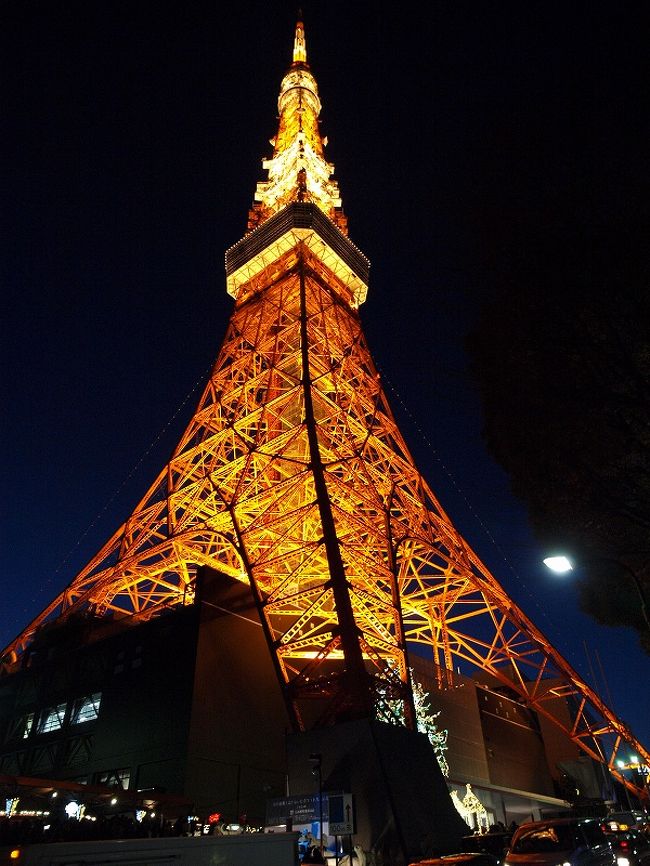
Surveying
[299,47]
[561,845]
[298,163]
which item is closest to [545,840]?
[561,845]

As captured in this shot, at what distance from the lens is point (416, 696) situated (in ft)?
68.2

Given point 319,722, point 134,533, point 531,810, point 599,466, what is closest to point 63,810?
point 319,722

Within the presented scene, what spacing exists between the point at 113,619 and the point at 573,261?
20.1m

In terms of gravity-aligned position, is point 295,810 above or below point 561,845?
above

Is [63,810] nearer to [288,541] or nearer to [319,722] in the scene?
[319,722]

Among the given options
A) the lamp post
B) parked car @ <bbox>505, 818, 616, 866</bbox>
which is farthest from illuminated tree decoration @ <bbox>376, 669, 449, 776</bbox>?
parked car @ <bbox>505, 818, 616, 866</bbox>

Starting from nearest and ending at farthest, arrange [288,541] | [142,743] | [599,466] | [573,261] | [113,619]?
[573,261]
[599,466]
[142,743]
[288,541]
[113,619]

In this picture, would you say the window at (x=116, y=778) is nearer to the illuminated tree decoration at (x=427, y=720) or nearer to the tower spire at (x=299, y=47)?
the illuminated tree decoration at (x=427, y=720)

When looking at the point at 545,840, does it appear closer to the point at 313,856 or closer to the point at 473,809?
the point at 313,856

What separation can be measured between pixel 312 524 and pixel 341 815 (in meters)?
13.3

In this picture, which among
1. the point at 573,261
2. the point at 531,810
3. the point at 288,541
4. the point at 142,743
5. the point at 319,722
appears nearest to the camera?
the point at 573,261

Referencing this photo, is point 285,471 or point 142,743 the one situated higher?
point 285,471

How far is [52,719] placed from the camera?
65.3 feet

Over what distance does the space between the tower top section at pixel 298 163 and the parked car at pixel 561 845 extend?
31283 millimetres
